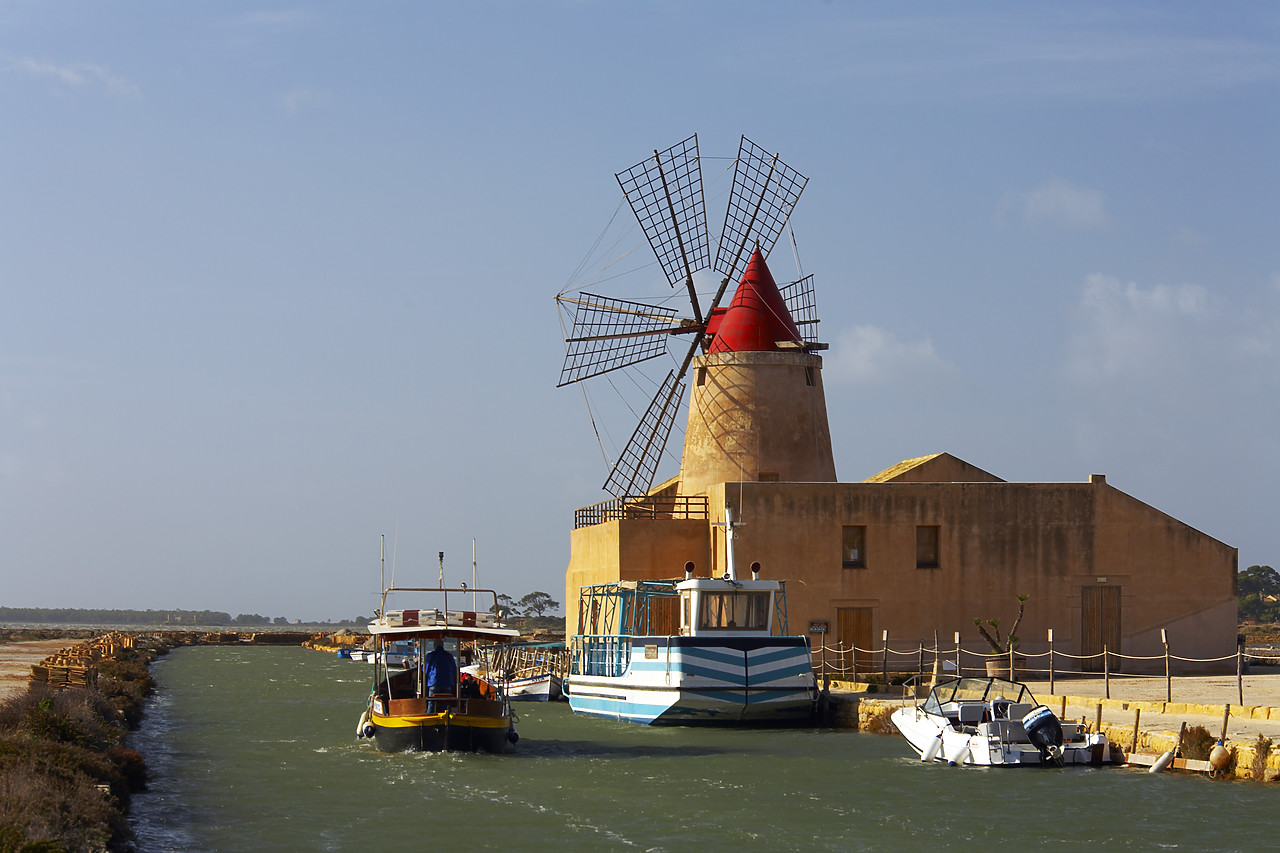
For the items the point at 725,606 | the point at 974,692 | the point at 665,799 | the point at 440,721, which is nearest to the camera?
the point at 665,799

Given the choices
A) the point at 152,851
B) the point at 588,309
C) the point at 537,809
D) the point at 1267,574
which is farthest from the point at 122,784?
the point at 1267,574

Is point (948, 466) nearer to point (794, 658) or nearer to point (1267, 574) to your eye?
point (794, 658)

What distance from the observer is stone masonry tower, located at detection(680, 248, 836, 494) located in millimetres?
32250

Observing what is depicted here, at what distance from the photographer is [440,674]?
20281 mm

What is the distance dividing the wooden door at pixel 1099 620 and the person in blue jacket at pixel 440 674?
1491 centimetres

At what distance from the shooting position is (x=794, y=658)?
935 inches

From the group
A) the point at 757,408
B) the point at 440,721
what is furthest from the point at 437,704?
the point at 757,408

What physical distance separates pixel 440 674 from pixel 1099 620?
15414mm

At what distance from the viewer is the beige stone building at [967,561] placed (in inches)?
1157

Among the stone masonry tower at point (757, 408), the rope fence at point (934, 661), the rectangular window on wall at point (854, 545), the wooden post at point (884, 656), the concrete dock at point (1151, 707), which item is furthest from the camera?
the stone masonry tower at point (757, 408)

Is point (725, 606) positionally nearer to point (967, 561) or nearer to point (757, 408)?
point (967, 561)

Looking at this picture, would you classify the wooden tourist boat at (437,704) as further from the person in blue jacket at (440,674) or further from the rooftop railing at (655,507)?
the rooftop railing at (655,507)

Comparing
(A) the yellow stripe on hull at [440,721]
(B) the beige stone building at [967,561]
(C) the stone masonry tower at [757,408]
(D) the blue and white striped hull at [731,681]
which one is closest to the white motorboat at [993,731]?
(D) the blue and white striped hull at [731,681]

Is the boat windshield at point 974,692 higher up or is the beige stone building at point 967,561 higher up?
the beige stone building at point 967,561
